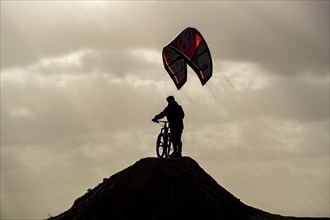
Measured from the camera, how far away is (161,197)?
2575 centimetres

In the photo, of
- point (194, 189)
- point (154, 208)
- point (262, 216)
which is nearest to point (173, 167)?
point (194, 189)

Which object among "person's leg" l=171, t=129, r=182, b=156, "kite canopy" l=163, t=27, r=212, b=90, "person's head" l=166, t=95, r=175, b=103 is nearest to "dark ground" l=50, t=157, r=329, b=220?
"person's leg" l=171, t=129, r=182, b=156

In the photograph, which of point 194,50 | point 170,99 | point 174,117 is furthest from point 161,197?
point 194,50

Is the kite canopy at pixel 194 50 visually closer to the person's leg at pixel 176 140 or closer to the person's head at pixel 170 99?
the person's head at pixel 170 99

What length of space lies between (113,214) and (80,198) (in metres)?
6.42

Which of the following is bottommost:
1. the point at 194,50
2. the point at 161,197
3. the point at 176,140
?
the point at 161,197

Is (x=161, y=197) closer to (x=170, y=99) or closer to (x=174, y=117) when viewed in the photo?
(x=174, y=117)

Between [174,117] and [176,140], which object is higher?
[174,117]

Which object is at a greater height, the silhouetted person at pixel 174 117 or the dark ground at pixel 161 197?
the silhouetted person at pixel 174 117


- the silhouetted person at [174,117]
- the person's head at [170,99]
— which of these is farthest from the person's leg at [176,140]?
the person's head at [170,99]

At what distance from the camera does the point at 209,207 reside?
1030 inches

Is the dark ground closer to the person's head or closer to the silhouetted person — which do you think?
the silhouetted person

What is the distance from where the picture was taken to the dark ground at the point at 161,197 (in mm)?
25156

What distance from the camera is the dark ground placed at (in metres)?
25.2
